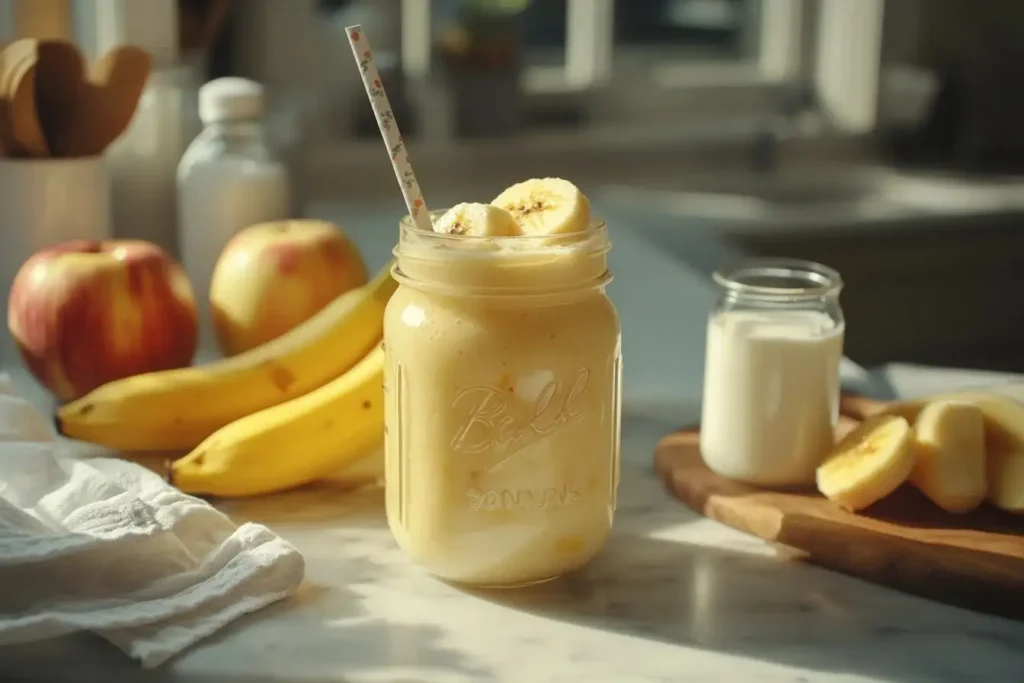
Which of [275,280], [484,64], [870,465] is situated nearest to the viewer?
[870,465]

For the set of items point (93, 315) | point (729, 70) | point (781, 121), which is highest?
point (729, 70)

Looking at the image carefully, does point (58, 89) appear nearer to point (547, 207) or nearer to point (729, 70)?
point (547, 207)

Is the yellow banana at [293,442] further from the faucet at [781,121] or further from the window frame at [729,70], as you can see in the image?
the faucet at [781,121]

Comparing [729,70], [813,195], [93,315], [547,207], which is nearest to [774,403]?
[547,207]

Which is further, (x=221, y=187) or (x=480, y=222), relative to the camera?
(x=221, y=187)

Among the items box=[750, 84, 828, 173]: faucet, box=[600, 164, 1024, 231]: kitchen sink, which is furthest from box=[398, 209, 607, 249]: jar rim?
box=[750, 84, 828, 173]: faucet

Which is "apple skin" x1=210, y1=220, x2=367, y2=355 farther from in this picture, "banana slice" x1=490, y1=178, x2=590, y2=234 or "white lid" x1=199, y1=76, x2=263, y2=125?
"banana slice" x1=490, y1=178, x2=590, y2=234

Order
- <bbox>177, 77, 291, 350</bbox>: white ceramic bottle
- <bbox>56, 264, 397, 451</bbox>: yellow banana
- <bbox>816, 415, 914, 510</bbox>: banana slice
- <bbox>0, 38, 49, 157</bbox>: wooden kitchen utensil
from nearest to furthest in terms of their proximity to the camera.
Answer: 1. <bbox>816, 415, 914, 510</bbox>: banana slice
2. <bbox>56, 264, 397, 451</bbox>: yellow banana
3. <bbox>0, 38, 49, 157</bbox>: wooden kitchen utensil
4. <bbox>177, 77, 291, 350</bbox>: white ceramic bottle
